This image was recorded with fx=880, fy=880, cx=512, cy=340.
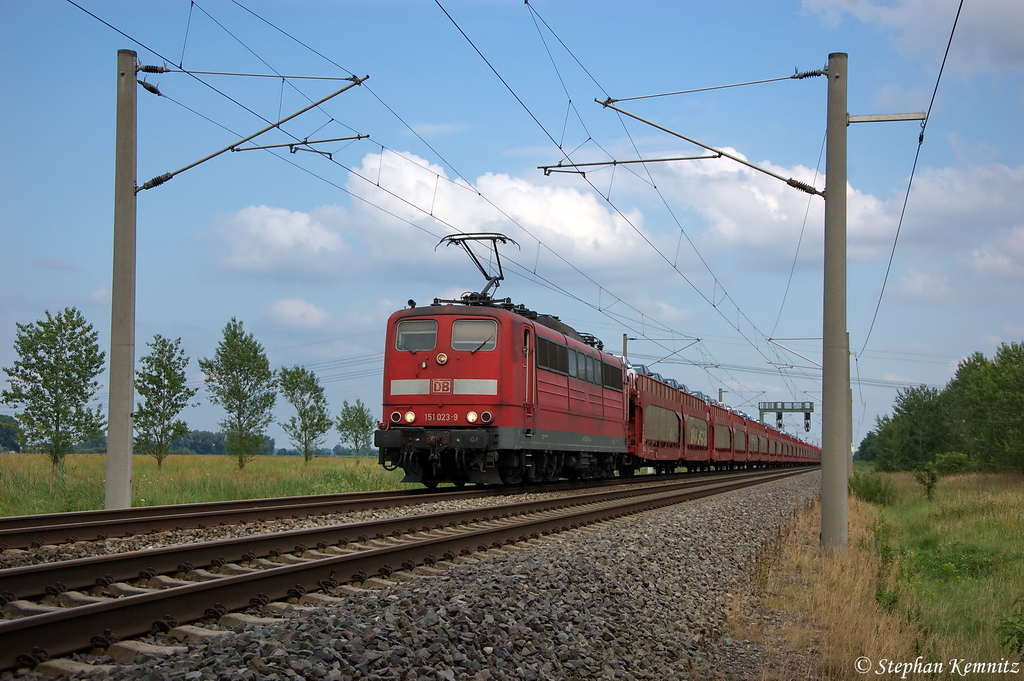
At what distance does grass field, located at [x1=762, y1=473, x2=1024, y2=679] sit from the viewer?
25.3 feet

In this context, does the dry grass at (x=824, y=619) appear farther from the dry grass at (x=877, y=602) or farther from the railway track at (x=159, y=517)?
the railway track at (x=159, y=517)

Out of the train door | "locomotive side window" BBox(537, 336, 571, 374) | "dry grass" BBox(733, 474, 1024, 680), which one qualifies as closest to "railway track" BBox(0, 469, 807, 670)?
"dry grass" BBox(733, 474, 1024, 680)

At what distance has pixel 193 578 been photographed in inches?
292

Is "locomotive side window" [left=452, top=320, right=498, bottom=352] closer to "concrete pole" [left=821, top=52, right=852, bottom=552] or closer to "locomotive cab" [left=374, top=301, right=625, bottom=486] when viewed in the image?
"locomotive cab" [left=374, top=301, right=625, bottom=486]

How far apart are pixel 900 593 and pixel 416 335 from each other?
34.0ft

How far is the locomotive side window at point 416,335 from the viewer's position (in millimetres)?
17766

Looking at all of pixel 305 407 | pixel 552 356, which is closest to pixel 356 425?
pixel 305 407

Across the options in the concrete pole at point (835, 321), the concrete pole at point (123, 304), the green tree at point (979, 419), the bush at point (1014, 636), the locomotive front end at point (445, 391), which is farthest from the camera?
the green tree at point (979, 419)

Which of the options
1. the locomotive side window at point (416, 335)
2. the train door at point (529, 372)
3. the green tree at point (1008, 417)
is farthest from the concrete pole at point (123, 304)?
the green tree at point (1008, 417)

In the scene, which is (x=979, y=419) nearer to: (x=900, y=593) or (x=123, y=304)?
(x=900, y=593)

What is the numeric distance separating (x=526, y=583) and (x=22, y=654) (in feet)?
12.3

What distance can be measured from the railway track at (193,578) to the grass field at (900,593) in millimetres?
3593

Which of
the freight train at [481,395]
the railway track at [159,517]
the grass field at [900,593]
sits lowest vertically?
the grass field at [900,593]

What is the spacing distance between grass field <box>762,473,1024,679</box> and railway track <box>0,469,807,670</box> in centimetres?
359
